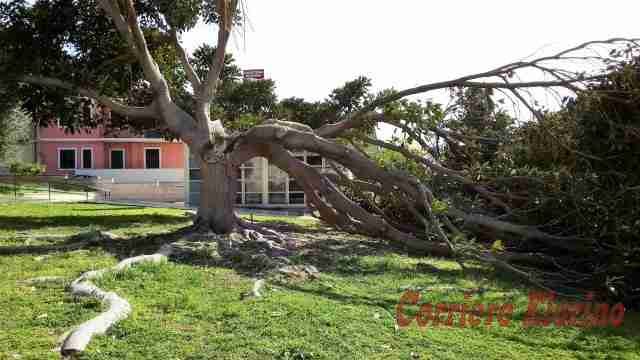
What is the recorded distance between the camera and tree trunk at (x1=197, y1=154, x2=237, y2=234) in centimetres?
1120

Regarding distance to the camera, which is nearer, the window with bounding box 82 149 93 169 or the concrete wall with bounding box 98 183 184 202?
the concrete wall with bounding box 98 183 184 202

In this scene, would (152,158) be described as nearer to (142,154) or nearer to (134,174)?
(142,154)

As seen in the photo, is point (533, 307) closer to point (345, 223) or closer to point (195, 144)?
point (345, 223)

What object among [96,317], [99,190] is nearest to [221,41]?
[96,317]

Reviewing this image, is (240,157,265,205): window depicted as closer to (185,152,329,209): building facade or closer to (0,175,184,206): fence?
(185,152,329,209): building facade

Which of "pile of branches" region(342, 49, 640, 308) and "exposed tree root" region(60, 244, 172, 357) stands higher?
"pile of branches" region(342, 49, 640, 308)

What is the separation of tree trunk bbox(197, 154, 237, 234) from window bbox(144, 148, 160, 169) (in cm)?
3231

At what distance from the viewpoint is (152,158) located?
42312 mm

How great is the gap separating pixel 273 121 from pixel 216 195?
71.0 inches

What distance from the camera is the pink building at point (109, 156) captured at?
3959 cm

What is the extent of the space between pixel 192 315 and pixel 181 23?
11539 millimetres

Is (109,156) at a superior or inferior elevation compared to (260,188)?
superior

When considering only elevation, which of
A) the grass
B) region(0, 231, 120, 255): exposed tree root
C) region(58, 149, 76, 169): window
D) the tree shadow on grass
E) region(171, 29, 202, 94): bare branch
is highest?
region(171, 29, 202, 94): bare branch

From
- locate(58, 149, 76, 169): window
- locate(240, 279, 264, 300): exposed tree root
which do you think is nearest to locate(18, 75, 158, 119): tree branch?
locate(240, 279, 264, 300): exposed tree root
